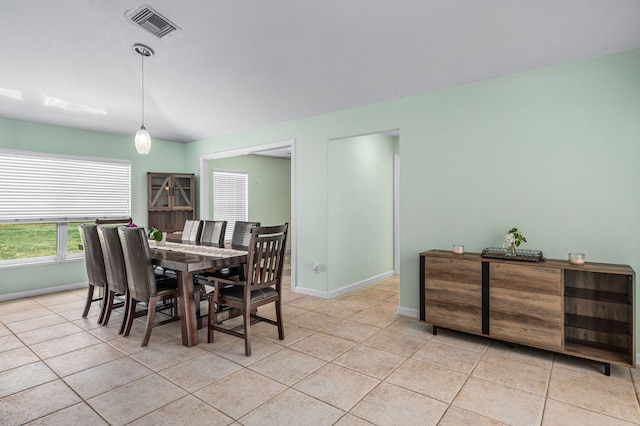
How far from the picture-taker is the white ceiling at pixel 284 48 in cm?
262

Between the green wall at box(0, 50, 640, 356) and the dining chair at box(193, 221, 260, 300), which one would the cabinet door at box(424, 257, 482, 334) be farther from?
the dining chair at box(193, 221, 260, 300)

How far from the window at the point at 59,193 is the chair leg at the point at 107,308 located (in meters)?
2.13

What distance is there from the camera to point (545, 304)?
270cm

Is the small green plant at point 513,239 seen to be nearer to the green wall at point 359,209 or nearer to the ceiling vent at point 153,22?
the green wall at point 359,209

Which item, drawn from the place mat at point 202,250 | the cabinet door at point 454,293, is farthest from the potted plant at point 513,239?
the place mat at point 202,250

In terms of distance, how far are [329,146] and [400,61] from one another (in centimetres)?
155

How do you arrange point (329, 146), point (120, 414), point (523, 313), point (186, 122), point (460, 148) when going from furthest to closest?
1. point (186, 122)
2. point (329, 146)
3. point (460, 148)
4. point (523, 313)
5. point (120, 414)

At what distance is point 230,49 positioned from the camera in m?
3.38

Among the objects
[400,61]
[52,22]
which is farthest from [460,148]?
[52,22]

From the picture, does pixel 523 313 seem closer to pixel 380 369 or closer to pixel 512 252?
pixel 512 252

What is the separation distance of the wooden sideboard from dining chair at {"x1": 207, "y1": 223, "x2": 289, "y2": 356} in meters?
1.54

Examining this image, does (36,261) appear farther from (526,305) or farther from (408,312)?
(526,305)

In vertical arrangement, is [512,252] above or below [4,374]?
above

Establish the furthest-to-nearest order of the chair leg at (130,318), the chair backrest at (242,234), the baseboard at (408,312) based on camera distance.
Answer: the chair backrest at (242,234) → the baseboard at (408,312) → the chair leg at (130,318)
